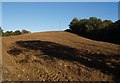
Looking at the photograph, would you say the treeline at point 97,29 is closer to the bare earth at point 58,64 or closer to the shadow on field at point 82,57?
the shadow on field at point 82,57

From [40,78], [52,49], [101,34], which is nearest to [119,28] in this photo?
[101,34]

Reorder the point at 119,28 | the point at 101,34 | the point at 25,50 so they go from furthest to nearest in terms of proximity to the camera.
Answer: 1. the point at 101,34
2. the point at 119,28
3. the point at 25,50

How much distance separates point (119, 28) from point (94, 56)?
573 inches

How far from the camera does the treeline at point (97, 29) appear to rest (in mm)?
30628

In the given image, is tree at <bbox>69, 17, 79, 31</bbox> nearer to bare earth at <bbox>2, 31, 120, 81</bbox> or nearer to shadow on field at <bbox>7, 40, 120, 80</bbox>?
shadow on field at <bbox>7, 40, 120, 80</bbox>

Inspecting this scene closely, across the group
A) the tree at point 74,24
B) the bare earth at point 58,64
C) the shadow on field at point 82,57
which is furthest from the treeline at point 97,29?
the bare earth at point 58,64

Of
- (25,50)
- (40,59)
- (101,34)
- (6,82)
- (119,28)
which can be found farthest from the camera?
(101,34)

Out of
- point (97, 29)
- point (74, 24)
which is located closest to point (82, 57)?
point (97, 29)

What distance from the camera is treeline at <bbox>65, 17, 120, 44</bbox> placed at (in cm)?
3063

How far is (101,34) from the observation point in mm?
33562

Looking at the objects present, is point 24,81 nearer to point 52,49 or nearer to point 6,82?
point 6,82

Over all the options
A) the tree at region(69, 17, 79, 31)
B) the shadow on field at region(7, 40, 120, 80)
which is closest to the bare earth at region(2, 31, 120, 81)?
the shadow on field at region(7, 40, 120, 80)

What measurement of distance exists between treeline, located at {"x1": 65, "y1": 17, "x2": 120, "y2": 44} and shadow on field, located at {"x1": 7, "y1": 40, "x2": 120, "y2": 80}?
12.6 meters

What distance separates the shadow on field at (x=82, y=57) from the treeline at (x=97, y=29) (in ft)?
41.5
